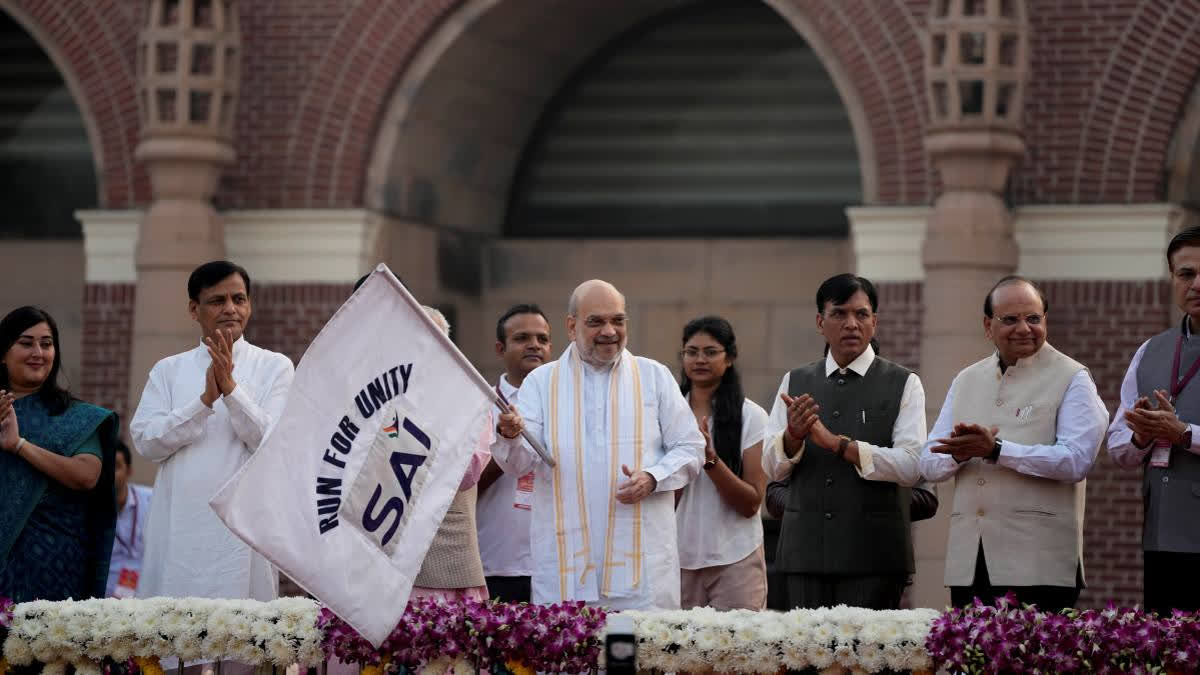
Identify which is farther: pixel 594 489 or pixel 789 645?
pixel 594 489

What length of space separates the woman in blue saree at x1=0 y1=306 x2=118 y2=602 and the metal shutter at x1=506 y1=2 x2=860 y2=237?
782cm

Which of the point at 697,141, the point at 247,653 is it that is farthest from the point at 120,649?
the point at 697,141

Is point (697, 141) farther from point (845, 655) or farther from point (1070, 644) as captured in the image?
point (1070, 644)

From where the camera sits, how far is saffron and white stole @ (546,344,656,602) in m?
6.54

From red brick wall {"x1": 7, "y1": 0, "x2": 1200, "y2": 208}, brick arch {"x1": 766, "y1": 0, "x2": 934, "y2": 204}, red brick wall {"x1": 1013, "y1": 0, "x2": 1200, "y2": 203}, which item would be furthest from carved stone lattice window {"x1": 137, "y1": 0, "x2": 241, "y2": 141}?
red brick wall {"x1": 1013, "y1": 0, "x2": 1200, "y2": 203}

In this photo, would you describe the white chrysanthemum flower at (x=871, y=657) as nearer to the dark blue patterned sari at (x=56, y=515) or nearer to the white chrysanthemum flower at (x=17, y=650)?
the white chrysanthemum flower at (x=17, y=650)

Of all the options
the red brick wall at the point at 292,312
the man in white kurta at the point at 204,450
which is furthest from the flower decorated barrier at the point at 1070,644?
the red brick wall at the point at 292,312

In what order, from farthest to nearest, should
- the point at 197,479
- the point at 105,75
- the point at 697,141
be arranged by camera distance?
the point at 697,141 → the point at 105,75 → the point at 197,479

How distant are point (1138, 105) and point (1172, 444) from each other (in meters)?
5.74

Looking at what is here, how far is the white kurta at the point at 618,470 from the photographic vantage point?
6.54 meters

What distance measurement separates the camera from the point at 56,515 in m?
6.91

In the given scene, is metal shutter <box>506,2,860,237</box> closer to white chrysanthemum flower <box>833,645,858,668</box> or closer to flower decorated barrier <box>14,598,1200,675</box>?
flower decorated barrier <box>14,598,1200,675</box>

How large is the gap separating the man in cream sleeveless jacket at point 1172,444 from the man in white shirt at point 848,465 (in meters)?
0.78

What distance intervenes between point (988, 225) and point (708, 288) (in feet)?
10.2
